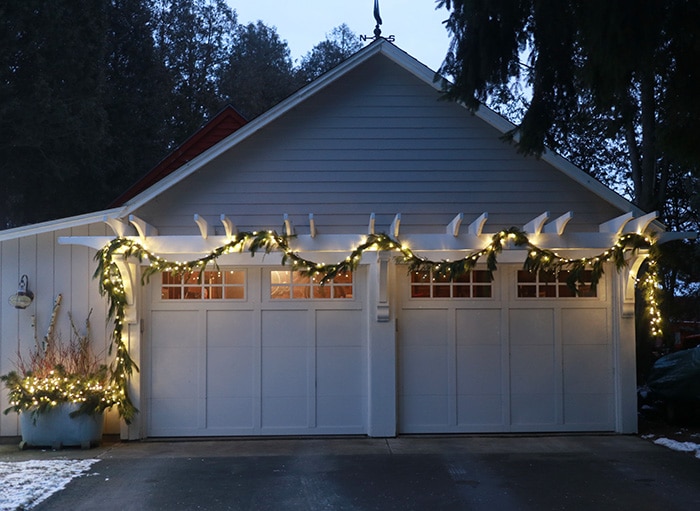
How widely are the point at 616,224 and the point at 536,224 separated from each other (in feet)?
3.36

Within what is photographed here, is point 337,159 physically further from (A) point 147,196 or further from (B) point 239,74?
(B) point 239,74

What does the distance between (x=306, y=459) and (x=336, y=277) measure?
2517 millimetres

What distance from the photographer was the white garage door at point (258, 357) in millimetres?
10922

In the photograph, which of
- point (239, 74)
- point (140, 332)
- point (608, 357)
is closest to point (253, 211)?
point (140, 332)

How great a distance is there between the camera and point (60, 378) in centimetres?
1018

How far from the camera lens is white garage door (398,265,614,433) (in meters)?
11.0

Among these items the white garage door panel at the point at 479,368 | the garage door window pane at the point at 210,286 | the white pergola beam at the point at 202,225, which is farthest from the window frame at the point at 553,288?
the white pergola beam at the point at 202,225

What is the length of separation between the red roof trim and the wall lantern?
3.77m

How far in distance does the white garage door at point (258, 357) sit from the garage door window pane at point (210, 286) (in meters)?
0.01

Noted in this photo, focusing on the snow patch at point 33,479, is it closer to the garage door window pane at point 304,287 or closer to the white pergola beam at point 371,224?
the garage door window pane at point 304,287

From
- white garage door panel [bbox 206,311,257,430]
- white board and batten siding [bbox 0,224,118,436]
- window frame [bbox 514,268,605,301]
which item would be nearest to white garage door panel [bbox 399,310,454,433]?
window frame [bbox 514,268,605,301]

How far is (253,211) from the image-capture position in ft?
36.2

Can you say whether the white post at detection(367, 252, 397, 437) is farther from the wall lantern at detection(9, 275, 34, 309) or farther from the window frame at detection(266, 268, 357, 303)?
the wall lantern at detection(9, 275, 34, 309)

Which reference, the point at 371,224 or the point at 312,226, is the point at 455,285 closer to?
the point at 371,224
